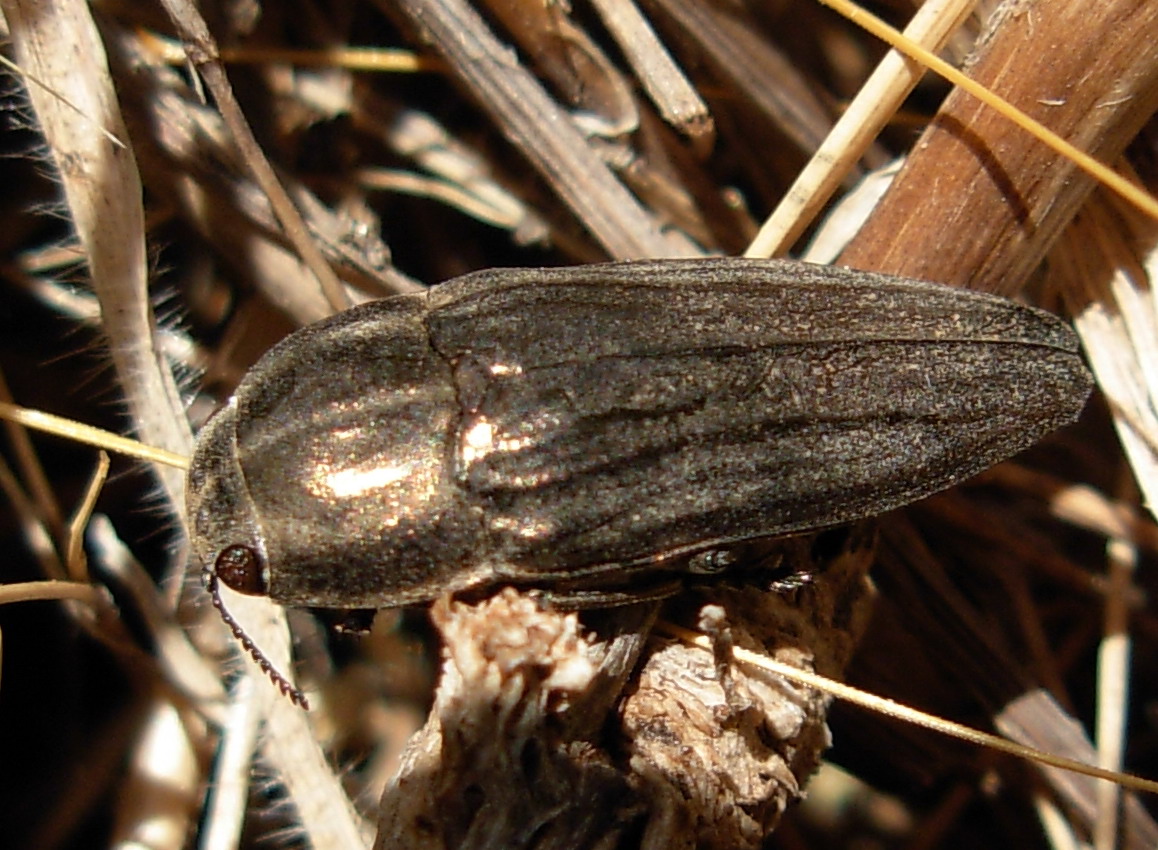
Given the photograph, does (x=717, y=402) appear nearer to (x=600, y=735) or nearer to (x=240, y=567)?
(x=600, y=735)

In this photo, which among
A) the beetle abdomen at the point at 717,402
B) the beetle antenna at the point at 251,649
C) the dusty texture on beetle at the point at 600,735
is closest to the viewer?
the dusty texture on beetle at the point at 600,735

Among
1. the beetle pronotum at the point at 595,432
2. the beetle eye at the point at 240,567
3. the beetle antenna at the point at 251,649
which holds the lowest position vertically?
the beetle antenna at the point at 251,649

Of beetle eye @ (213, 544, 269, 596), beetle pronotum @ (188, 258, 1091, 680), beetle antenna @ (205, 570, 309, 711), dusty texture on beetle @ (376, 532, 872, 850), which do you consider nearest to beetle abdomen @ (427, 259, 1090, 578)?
beetle pronotum @ (188, 258, 1091, 680)

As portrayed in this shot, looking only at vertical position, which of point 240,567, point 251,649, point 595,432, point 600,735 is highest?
point 595,432

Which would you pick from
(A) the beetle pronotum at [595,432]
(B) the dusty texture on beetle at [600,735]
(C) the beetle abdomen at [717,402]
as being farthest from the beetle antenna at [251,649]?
(C) the beetle abdomen at [717,402]

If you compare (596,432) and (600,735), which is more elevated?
(596,432)

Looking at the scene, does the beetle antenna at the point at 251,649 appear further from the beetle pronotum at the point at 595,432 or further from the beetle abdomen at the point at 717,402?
the beetle abdomen at the point at 717,402

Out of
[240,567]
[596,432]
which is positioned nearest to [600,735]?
[596,432]
